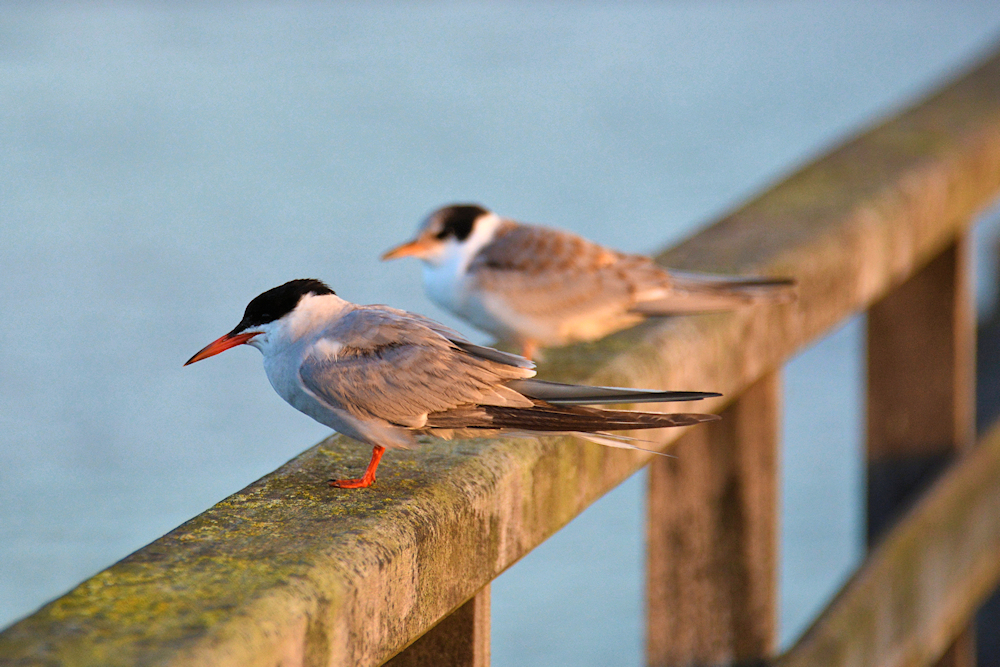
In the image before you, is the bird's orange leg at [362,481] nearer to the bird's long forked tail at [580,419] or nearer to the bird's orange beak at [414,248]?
the bird's long forked tail at [580,419]

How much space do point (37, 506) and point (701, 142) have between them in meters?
5.49

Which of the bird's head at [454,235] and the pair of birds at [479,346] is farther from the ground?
the bird's head at [454,235]

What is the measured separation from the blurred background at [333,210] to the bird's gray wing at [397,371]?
94.8 inches

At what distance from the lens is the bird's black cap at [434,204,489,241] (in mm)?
2861

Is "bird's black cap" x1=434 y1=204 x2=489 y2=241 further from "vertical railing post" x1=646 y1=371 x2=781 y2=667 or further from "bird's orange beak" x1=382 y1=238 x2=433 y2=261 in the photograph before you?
"vertical railing post" x1=646 y1=371 x2=781 y2=667

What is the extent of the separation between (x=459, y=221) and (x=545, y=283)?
1.14 ft

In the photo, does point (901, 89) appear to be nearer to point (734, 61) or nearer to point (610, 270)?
point (734, 61)

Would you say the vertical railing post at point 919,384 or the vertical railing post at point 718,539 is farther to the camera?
the vertical railing post at point 919,384

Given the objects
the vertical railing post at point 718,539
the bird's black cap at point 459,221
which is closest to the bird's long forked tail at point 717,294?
the vertical railing post at point 718,539

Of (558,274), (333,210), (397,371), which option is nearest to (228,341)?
(397,371)

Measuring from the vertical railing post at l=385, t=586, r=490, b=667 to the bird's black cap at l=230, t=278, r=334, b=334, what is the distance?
644 millimetres

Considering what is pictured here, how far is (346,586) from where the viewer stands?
125cm

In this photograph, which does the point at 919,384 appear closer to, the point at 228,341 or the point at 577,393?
the point at 577,393

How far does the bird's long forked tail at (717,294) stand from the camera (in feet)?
7.43
